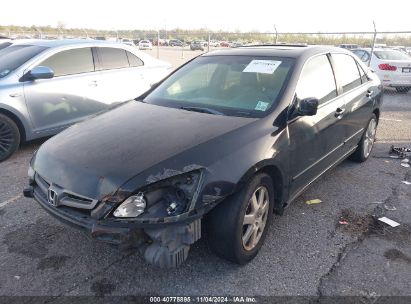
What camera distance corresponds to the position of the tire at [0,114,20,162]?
16.5ft

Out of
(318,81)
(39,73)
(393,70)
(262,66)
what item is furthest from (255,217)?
(393,70)

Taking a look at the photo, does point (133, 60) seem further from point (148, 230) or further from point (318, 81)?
point (148, 230)

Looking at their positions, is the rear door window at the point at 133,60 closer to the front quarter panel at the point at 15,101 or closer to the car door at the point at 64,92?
the car door at the point at 64,92

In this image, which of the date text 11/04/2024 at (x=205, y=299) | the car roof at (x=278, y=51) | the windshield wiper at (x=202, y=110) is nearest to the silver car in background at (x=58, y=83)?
the car roof at (x=278, y=51)

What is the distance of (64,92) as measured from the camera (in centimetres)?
552

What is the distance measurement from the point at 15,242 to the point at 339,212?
10.1 ft

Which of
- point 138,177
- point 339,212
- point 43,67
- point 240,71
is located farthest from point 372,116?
point 43,67

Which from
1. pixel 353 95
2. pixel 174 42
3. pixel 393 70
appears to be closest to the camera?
pixel 353 95

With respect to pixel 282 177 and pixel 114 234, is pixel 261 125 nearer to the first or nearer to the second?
pixel 282 177

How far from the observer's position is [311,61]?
3.69 meters

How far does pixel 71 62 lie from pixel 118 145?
3.66 m

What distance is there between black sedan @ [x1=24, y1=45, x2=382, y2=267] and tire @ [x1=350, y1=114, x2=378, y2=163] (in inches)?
41.5

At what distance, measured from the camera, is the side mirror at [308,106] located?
10.1ft

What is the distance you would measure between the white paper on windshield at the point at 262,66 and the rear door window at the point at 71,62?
3.27 m
